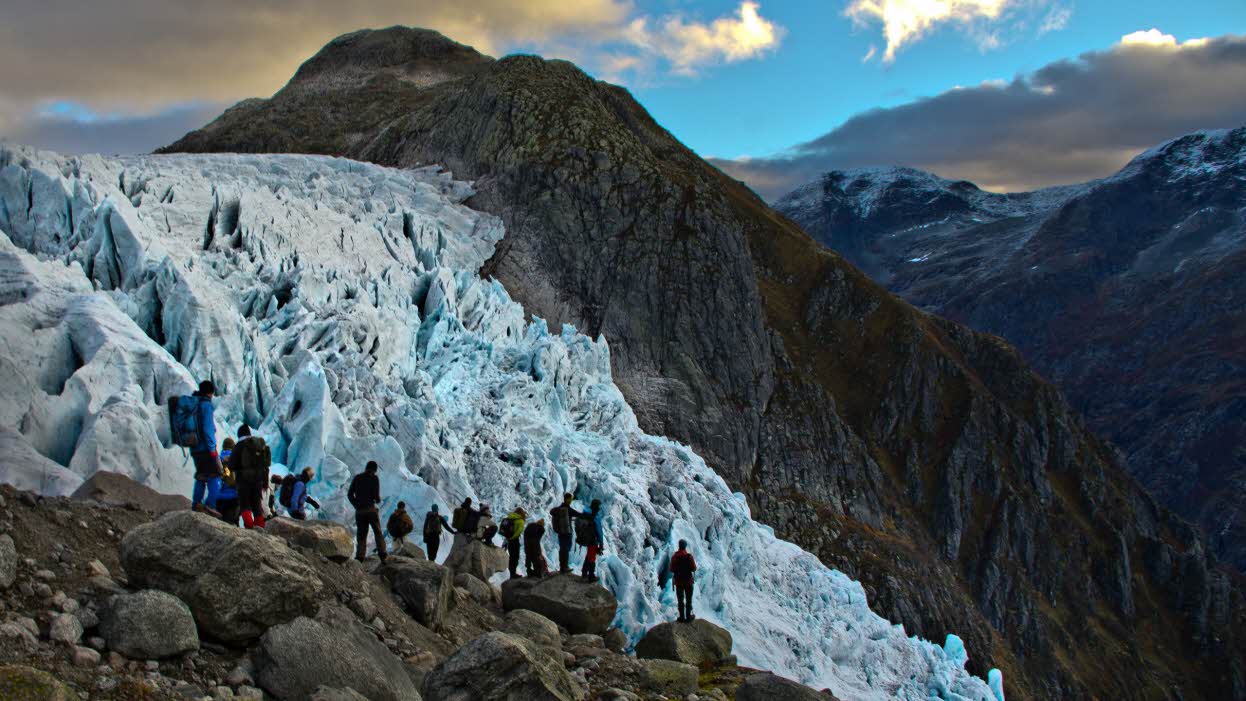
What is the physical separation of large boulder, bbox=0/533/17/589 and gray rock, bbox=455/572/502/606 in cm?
908

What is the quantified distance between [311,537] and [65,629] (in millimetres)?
4812

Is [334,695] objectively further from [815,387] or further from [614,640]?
Answer: [815,387]

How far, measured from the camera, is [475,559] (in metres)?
20.2

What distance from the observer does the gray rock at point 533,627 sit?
53.9 ft

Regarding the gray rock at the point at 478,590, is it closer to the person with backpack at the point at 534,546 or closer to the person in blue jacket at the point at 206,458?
the person with backpack at the point at 534,546

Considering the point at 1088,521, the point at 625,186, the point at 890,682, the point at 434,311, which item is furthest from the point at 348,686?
the point at 1088,521

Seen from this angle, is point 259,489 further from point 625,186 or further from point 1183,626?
point 1183,626

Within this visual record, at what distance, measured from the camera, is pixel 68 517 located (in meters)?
11.4

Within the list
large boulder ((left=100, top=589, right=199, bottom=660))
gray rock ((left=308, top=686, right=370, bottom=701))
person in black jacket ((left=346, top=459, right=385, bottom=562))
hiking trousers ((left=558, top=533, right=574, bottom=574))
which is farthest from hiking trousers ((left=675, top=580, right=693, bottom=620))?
large boulder ((left=100, top=589, right=199, bottom=660))

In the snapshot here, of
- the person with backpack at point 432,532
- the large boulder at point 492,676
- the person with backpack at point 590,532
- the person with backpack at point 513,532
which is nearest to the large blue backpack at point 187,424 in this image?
the large boulder at point 492,676

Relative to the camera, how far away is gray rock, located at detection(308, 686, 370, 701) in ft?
31.1

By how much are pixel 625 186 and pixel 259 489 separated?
5013 cm

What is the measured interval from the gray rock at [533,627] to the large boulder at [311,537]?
337 cm

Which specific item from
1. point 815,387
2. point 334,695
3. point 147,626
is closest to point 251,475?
point 147,626
